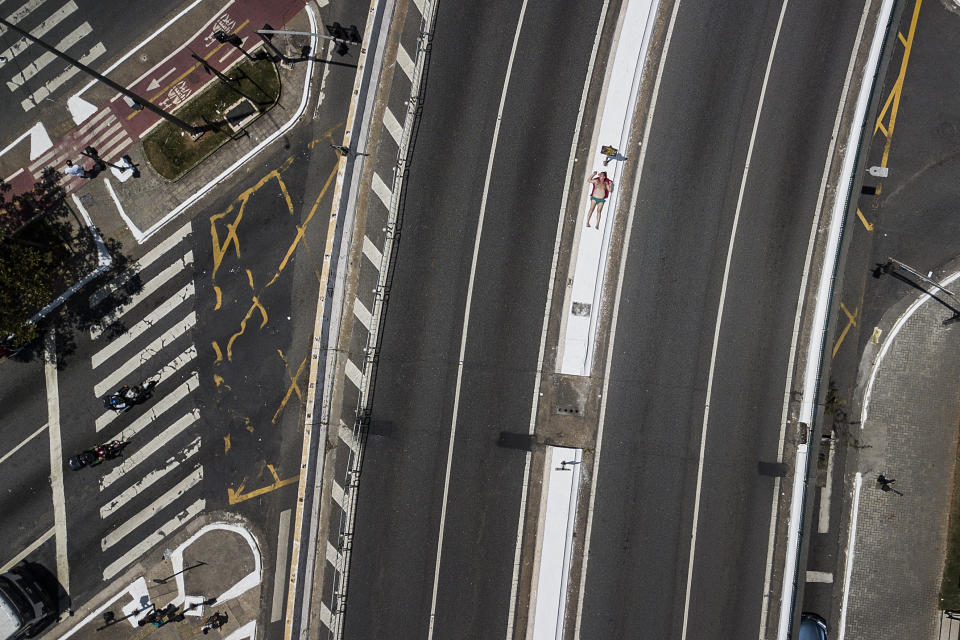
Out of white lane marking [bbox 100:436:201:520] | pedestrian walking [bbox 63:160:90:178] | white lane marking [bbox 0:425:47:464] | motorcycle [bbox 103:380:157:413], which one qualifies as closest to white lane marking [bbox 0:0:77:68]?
pedestrian walking [bbox 63:160:90:178]

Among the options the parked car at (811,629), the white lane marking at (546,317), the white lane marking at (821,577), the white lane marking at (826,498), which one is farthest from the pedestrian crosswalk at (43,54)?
the parked car at (811,629)

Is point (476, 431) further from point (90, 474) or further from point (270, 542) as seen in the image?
point (90, 474)

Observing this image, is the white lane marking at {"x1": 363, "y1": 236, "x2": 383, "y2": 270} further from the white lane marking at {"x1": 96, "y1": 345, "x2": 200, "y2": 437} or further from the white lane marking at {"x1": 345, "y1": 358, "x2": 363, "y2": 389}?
the white lane marking at {"x1": 96, "y1": 345, "x2": 200, "y2": 437}

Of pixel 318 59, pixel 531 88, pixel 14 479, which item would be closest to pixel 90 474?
pixel 14 479

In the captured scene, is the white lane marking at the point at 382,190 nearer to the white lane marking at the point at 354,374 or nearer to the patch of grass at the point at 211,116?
the patch of grass at the point at 211,116

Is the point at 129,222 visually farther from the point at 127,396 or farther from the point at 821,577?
the point at 821,577
